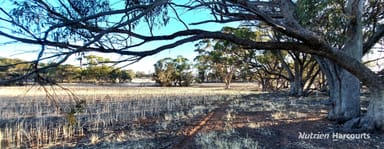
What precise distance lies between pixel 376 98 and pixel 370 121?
0.54 m

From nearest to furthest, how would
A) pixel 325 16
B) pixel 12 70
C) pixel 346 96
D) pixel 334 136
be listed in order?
1. pixel 12 70
2. pixel 334 136
3. pixel 325 16
4. pixel 346 96

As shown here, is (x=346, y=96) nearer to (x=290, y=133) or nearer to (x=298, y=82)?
(x=290, y=133)

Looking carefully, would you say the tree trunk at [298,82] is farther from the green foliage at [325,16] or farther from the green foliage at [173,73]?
the green foliage at [173,73]

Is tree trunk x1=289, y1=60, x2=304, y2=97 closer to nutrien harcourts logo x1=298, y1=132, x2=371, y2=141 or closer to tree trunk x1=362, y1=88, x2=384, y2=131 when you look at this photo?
tree trunk x1=362, y1=88, x2=384, y2=131

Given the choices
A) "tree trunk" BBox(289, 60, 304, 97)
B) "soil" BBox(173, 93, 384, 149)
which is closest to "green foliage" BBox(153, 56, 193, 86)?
"tree trunk" BBox(289, 60, 304, 97)

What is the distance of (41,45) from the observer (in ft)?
11.9

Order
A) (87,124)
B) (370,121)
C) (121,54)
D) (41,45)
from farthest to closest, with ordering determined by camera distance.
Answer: (87,124), (370,121), (121,54), (41,45)

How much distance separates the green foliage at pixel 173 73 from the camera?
4853cm

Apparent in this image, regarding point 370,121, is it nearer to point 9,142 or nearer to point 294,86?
point 9,142

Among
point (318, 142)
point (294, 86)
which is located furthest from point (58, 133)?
point (294, 86)

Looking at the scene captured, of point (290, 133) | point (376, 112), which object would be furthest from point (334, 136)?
point (376, 112)

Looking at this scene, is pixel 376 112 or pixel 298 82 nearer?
pixel 376 112

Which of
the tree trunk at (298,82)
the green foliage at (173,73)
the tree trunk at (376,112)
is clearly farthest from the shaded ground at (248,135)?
the green foliage at (173,73)

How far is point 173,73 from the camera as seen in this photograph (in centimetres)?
4925
